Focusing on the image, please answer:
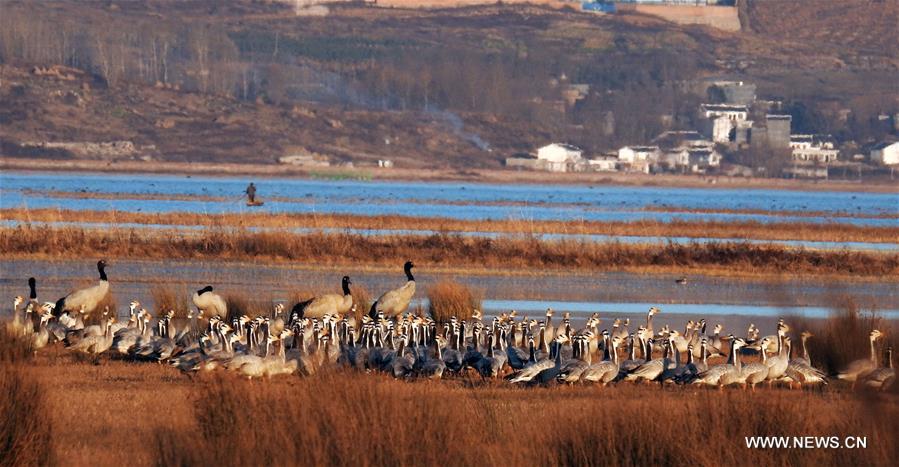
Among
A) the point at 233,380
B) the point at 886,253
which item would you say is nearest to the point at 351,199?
the point at 886,253

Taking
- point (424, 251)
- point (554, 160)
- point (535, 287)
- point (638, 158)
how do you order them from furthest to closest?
point (638, 158) < point (554, 160) < point (424, 251) < point (535, 287)

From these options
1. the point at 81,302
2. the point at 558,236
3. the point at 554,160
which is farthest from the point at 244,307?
the point at 554,160

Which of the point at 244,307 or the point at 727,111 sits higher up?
the point at 244,307

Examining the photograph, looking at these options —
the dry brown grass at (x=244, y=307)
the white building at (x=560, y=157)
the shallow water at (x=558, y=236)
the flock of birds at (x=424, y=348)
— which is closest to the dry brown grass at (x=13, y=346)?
the flock of birds at (x=424, y=348)

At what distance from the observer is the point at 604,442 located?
1109 cm

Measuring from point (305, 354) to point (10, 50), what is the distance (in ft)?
549

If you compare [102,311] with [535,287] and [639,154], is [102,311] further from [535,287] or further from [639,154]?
[639,154]

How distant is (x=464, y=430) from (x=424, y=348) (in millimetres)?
6138

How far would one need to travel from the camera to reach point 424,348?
17.8 m

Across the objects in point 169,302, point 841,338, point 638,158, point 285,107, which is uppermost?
point 285,107

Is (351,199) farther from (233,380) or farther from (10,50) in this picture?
(10,50)

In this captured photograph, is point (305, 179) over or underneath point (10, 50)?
underneath

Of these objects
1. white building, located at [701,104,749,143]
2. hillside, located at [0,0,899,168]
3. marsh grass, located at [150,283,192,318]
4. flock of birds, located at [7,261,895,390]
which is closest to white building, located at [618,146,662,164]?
hillside, located at [0,0,899,168]

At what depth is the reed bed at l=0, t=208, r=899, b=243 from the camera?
45656mm
